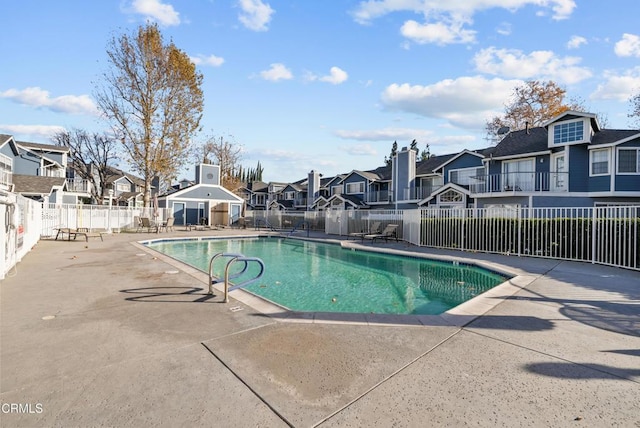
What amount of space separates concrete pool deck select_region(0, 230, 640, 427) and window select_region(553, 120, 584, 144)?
17255 mm

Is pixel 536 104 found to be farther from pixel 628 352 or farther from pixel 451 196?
pixel 628 352

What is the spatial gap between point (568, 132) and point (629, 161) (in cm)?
331

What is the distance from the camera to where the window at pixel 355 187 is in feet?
121

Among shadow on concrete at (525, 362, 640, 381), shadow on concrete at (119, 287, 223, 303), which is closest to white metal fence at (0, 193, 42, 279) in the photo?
shadow on concrete at (119, 287, 223, 303)

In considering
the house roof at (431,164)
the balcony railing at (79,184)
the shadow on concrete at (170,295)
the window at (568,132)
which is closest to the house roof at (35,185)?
the balcony railing at (79,184)

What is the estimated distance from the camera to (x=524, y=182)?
69.9 ft

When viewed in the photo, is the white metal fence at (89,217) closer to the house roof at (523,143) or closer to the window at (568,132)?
the house roof at (523,143)

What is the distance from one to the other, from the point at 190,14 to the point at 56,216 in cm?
1618

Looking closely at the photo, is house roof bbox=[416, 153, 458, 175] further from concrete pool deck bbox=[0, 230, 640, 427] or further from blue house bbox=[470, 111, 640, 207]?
concrete pool deck bbox=[0, 230, 640, 427]

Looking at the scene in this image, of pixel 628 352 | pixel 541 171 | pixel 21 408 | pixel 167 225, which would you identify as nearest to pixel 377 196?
pixel 541 171

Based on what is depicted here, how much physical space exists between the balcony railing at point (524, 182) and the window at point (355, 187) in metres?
14.8

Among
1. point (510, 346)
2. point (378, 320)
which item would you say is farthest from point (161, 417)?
point (510, 346)

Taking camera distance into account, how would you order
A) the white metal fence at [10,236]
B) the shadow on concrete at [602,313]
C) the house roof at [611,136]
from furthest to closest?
the house roof at [611,136] → the white metal fence at [10,236] → the shadow on concrete at [602,313]

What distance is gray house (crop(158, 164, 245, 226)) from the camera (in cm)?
3294
